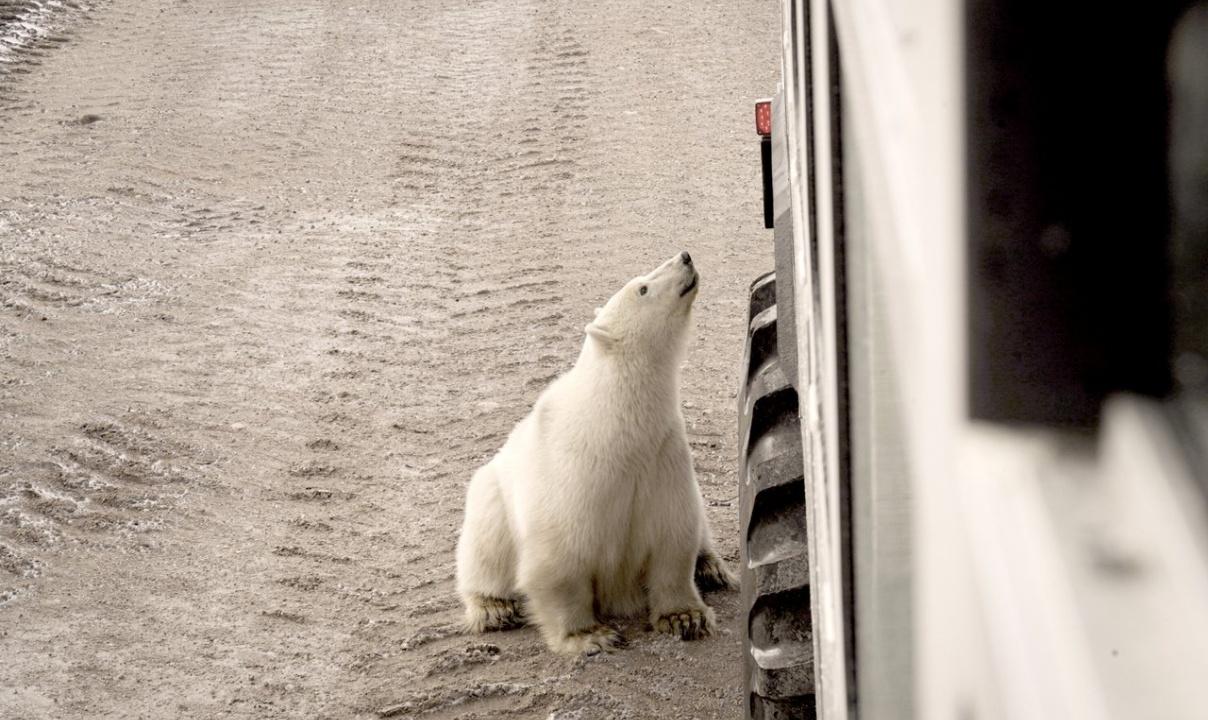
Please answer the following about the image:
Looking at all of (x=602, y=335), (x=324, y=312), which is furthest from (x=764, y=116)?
(x=324, y=312)

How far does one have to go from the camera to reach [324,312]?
21.7 feet

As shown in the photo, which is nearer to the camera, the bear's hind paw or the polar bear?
the polar bear

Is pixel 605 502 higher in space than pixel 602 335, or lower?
lower

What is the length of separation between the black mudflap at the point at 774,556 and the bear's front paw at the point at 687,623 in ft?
3.16

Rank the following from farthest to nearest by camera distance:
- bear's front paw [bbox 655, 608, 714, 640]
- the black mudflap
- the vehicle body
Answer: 1. bear's front paw [bbox 655, 608, 714, 640]
2. the black mudflap
3. the vehicle body

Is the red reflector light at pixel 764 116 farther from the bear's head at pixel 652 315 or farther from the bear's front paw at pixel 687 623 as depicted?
the bear's front paw at pixel 687 623

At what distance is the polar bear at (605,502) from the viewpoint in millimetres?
4113

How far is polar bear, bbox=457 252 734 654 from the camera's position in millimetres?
4113

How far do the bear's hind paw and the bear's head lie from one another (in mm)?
871

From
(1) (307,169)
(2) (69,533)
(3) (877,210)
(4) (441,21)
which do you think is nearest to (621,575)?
(2) (69,533)

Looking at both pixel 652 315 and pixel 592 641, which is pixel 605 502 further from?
pixel 652 315

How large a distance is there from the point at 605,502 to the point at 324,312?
9.44ft

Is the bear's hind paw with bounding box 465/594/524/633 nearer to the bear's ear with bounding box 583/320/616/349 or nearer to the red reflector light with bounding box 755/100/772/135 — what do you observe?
the bear's ear with bounding box 583/320/616/349

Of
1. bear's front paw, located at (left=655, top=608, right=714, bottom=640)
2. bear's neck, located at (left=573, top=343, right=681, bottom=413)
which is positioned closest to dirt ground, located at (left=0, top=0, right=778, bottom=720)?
bear's front paw, located at (left=655, top=608, right=714, bottom=640)
